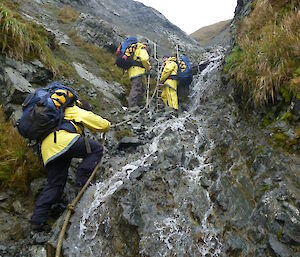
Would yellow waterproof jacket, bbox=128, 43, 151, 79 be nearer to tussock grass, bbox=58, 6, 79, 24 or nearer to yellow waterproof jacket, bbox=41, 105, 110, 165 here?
yellow waterproof jacket, bbox=41, 105, 110, 165

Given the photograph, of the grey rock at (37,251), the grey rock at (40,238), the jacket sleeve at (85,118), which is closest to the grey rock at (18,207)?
the grey rock at (40,238)

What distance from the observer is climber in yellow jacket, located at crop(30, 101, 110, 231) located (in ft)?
14.1

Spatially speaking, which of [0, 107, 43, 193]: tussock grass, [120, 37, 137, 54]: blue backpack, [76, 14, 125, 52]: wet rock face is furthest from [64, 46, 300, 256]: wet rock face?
[76, 14, 125, 52]: wet rock face

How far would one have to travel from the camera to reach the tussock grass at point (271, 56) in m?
4.69

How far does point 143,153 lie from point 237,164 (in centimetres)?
238

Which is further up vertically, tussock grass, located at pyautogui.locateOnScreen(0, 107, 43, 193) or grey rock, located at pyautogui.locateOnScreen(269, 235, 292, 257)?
grey rock, located at pyautogui.locateOnScreen(269, 235, 292, 257)

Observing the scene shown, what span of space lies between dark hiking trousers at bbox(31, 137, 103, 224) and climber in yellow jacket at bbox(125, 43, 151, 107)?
506 cm

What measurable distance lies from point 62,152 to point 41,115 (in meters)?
0.73

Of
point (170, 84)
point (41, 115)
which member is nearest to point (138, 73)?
point (170, 84)

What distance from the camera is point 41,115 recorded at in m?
4.28

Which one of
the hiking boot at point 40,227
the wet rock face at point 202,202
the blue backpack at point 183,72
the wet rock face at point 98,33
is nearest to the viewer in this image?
the wet rock face at point 202,202

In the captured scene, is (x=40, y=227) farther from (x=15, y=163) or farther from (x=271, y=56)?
(x=271, y=56)

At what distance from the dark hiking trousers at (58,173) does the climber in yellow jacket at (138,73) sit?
506cm

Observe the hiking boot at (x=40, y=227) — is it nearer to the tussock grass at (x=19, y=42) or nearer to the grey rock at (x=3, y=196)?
the grey rock at (x=3, y=196)
